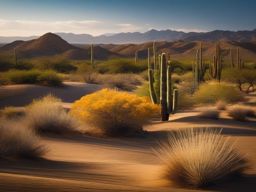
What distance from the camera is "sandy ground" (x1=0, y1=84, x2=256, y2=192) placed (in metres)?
4.77

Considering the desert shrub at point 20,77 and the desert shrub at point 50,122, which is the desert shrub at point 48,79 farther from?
the desert shrub at point 50,122

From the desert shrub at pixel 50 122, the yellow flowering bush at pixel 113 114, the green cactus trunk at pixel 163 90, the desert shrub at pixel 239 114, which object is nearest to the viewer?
the desert shrub at pixel 50 122

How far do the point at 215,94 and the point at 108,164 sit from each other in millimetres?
20222

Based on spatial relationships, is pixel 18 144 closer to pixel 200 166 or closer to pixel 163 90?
pixel 200 166

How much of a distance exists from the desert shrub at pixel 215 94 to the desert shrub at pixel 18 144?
65.0 feet

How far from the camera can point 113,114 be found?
16172 millimetres

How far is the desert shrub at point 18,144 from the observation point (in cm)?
870

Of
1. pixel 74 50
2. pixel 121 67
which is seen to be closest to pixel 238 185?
pixel 121 67

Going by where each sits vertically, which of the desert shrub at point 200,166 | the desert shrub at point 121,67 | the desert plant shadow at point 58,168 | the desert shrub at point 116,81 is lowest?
the desert shrub at point 116,81

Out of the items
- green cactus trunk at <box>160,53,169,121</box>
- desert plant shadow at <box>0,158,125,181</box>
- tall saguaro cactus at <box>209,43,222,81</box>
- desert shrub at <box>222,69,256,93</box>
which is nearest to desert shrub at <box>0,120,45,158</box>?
desert plant shadow at <box>0,158,125,181</box>

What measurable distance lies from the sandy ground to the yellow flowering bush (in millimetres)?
765

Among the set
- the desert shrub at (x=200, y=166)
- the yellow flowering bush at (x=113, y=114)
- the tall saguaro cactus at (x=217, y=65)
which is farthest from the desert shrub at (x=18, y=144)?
the tall saguaro cactus at (x=217, y=65)

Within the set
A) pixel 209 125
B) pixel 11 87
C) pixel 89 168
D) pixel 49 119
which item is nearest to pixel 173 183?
pixel 89 168

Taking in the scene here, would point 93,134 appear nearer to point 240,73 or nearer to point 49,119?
point 49,119
